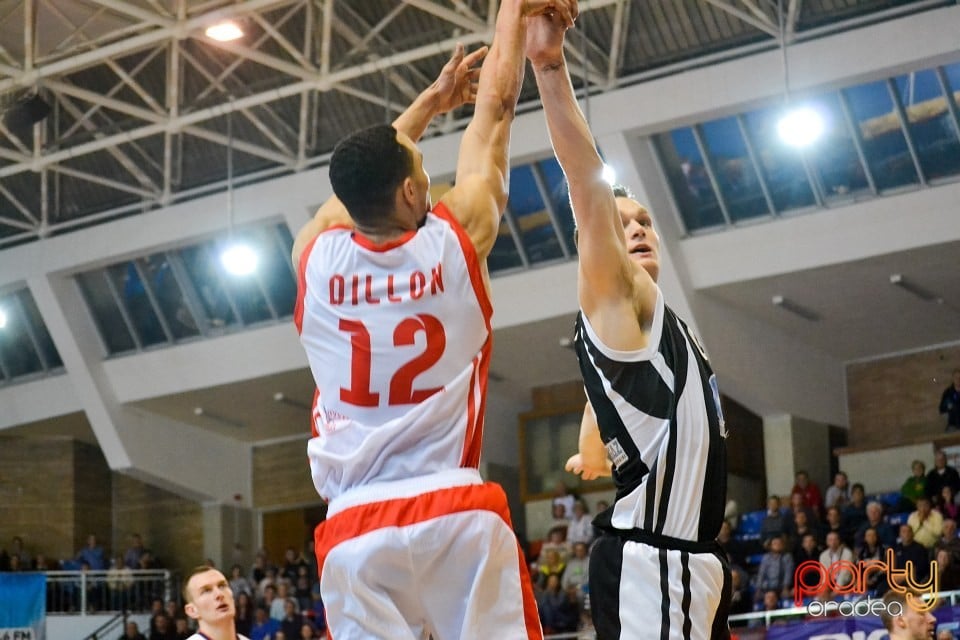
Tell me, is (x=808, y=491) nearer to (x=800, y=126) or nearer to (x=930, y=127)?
(x=930, y=127)

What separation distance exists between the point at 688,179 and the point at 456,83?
17822 mm

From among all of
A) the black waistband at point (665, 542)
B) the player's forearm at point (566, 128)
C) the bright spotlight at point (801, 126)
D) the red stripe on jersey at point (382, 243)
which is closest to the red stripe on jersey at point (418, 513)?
the black waistband at point (665, 542)

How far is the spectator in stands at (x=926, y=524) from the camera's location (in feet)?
63.0

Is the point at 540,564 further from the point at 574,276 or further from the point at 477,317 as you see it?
the point at 477,317

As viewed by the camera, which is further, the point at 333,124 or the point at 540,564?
the point at 333,124

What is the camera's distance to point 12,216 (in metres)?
29.1

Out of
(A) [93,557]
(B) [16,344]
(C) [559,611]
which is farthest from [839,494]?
(B) [16,344]

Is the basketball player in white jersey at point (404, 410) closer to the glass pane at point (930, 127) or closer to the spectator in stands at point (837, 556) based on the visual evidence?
the spectator in stands at point (837, 556)

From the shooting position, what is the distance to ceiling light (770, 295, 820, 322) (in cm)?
2359

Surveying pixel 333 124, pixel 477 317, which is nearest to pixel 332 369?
pixel 477 317

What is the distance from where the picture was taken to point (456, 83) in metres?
5.46

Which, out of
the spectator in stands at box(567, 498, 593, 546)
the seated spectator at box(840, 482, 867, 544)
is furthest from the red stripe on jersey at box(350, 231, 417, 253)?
the spectator in stands at box(567, 498, 593, 546)

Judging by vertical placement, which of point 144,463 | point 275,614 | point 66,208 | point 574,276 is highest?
point 66,208

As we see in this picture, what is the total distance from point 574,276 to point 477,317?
1961 cm
